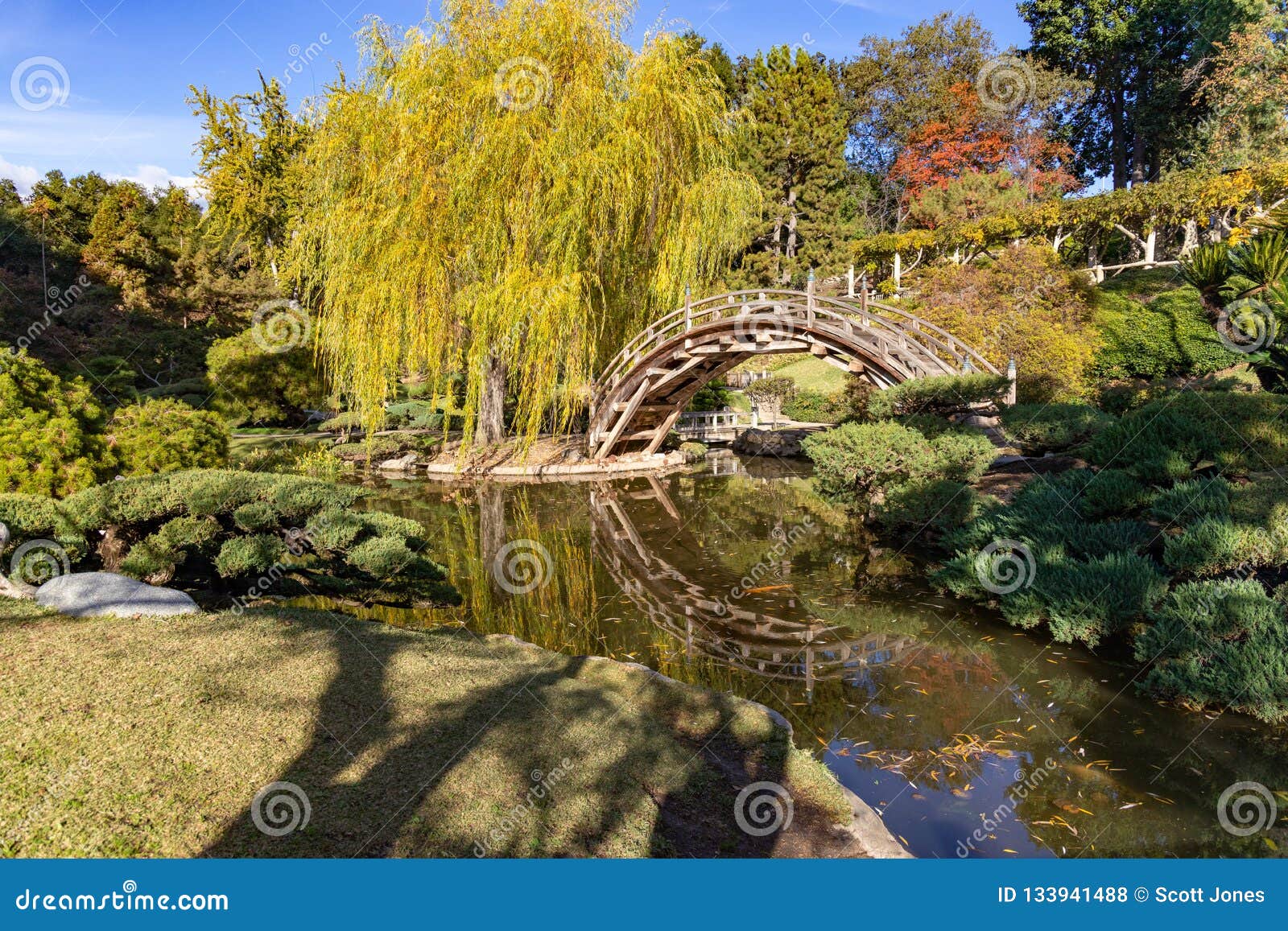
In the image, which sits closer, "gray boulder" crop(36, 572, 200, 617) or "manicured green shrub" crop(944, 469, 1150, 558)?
"gray boulder" crop(36, 572, 200, 617)

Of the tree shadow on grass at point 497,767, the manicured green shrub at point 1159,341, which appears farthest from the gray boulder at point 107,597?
the manicured green shrub at point 1159,341

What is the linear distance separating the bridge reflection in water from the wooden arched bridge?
5.44 m

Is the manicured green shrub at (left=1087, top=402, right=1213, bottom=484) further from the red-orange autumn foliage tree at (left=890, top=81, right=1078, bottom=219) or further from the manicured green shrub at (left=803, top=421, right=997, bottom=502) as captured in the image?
the red-orange autumn foliage tree at (left=890, top=81, right=1078, bottom=219)

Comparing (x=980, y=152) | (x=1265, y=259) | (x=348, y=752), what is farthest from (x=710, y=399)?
(x=348, y=752)

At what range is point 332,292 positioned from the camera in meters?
16.1

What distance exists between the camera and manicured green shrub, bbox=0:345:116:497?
8.34m
